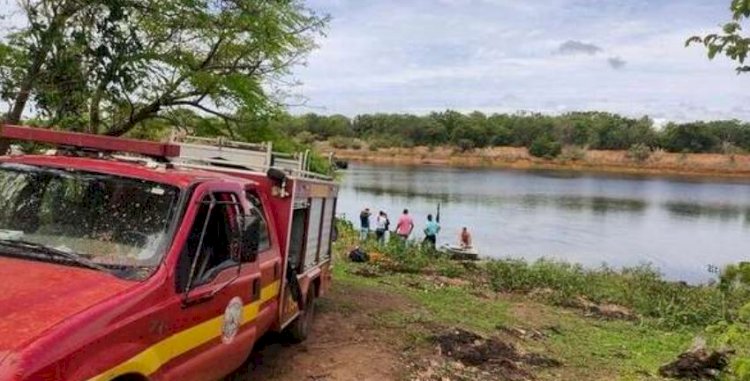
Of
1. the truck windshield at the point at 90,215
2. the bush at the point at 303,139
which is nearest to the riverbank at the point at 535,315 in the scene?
the bush at the point at 303,139

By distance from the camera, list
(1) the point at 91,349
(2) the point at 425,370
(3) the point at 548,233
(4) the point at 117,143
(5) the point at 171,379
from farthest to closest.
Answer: (3) the point at 548,233 < (2) the point at 425,370 < (4) the point at 117,143 < (5) the point at 171,379 < (1) the point at 91,349

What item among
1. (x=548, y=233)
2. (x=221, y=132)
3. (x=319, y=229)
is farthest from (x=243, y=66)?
(x=548, y=233)

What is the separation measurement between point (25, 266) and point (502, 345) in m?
6.87

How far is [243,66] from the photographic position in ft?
51.4

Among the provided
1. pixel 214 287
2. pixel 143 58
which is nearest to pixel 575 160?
pixel 143 58

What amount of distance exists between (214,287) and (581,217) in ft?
168

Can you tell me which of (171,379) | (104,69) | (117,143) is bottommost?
(171,379)

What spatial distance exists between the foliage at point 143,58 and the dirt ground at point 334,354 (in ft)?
10.2

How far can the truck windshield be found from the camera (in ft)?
14.5

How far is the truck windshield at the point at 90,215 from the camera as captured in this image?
4.41 m

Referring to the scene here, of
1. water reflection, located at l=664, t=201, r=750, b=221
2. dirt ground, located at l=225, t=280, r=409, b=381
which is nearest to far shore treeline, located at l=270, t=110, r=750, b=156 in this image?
water reflection, located at l=664, t=201, r=750, b=221

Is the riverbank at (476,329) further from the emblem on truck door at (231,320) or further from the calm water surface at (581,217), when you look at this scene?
the calm water surface at (581,217)

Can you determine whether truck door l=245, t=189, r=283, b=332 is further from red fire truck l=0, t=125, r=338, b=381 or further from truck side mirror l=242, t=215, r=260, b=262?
truck side mirror l=242, t=215, r=260, b=262

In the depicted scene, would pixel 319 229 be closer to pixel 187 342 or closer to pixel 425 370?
pixel 425 370
